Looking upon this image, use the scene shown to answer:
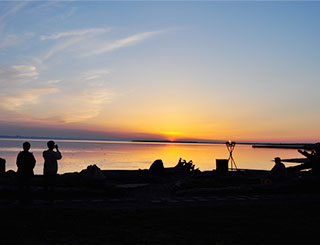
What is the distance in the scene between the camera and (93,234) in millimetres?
8109

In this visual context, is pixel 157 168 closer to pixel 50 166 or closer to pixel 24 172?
pixel 50 166

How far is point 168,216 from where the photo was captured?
1034 cm

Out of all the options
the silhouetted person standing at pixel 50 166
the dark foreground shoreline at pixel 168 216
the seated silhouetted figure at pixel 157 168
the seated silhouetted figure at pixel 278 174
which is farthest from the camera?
the seated silhouetted figure at pixel 157 168

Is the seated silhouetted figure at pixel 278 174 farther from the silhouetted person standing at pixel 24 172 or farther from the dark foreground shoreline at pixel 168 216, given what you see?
the silhouetted person standing at pixel 24 172

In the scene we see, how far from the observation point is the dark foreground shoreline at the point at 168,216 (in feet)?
25.8

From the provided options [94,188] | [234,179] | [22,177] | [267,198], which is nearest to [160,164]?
[234,179]

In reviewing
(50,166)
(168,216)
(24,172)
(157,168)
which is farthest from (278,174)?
(24,172)

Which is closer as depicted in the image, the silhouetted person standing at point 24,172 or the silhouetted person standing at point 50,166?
the silhouetted person standing at point 24,172

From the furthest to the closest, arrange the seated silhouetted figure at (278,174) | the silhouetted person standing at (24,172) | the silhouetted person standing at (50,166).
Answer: the seated silhouetted figure at (278,174)
the silhouetted person standing at (50,166)
the silhouetted person standing at (24,172)

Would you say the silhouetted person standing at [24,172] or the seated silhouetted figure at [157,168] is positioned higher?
the silhouetted person standing at [24,172]

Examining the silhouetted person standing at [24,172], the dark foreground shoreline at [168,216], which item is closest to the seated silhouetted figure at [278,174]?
the dark foreground shoreline at [168,216]

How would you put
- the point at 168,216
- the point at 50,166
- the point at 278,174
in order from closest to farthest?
the point at 168,216 → the point at 50,166 → the point at 278,174

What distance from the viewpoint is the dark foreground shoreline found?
787 centimetres

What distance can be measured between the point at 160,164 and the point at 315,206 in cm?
1636
